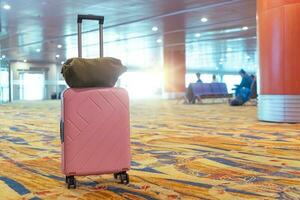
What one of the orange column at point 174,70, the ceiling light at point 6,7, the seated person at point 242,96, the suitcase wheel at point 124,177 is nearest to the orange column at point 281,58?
the suitcase wheel at point 124,177

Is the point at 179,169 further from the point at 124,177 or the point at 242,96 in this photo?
the point at 242,96

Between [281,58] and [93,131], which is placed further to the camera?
[281,58]

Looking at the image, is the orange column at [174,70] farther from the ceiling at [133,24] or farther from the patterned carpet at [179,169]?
the patterned carpet at [179,169]

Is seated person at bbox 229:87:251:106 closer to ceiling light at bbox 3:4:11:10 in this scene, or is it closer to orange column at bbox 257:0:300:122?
orange column at bbox 257:0:300:122

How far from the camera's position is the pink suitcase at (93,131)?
269cm

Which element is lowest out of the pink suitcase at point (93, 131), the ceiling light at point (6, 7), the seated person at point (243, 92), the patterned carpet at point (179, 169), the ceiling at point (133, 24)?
the patterned carpet at point (179, 169)

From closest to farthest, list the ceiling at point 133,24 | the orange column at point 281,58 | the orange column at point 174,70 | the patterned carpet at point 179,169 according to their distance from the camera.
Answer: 1. the patterned carpet at point 179,169
2. the orange column at point 281,58
3. the ceiling at point 133,24
4. the orange column at point 174,70

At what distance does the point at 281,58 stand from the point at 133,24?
1061cm

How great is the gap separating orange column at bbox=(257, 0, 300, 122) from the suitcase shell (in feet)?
16.5

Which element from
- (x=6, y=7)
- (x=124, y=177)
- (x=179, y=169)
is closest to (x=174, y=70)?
(x=6, y=7)

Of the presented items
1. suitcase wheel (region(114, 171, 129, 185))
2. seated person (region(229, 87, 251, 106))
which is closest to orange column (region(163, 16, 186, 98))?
seated person (region(229, 87, 251, 106))

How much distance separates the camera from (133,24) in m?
17.0

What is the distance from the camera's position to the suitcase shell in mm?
2684

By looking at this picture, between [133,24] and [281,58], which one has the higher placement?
[133,24]
